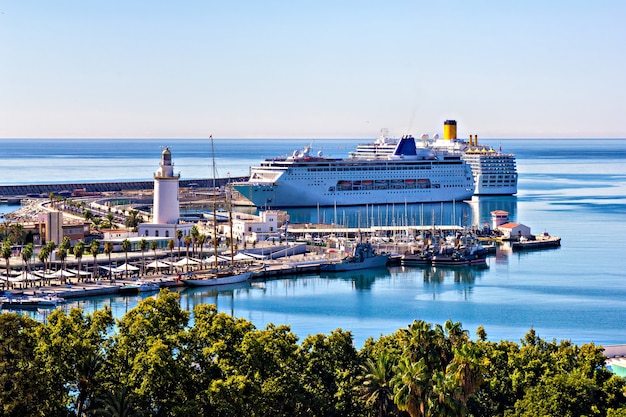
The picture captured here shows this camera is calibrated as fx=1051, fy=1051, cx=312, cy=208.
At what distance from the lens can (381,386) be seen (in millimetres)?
19547

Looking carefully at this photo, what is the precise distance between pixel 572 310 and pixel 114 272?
A: 19978mm

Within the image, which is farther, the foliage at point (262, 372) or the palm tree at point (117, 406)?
the palm tree at point (117, 406)

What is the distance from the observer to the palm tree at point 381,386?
19500mm

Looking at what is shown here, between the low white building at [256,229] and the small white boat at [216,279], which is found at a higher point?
the low white building at [256,229]

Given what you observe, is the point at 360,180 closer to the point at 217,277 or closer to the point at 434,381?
the point at 217,277

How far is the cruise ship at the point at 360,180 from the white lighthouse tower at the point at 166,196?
29844mm

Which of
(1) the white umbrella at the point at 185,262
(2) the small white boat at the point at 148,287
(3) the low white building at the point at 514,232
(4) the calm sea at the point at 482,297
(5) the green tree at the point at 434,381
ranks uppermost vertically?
(5) the green tree at the point at 434,381

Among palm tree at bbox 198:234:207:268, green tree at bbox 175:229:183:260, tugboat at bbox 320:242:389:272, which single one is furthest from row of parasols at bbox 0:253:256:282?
tugboat at bbox 320:242:389:272

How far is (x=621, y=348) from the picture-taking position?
92.2 ft

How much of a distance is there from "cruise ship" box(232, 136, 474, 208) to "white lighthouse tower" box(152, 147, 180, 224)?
29.8 metres

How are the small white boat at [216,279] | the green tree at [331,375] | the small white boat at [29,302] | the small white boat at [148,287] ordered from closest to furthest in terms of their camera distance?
the green tree at [331,375], the small white boat at [29,302], the small white boat at [148,287], the small white boat at [216,279]

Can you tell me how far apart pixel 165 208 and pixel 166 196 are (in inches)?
26.1

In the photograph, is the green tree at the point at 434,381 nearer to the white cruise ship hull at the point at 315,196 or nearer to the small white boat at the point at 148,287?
the small white boat at the point at 148,287

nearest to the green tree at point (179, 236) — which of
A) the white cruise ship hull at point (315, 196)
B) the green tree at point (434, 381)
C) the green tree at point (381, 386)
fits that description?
the white cruise ship hull at point (315, 196)
